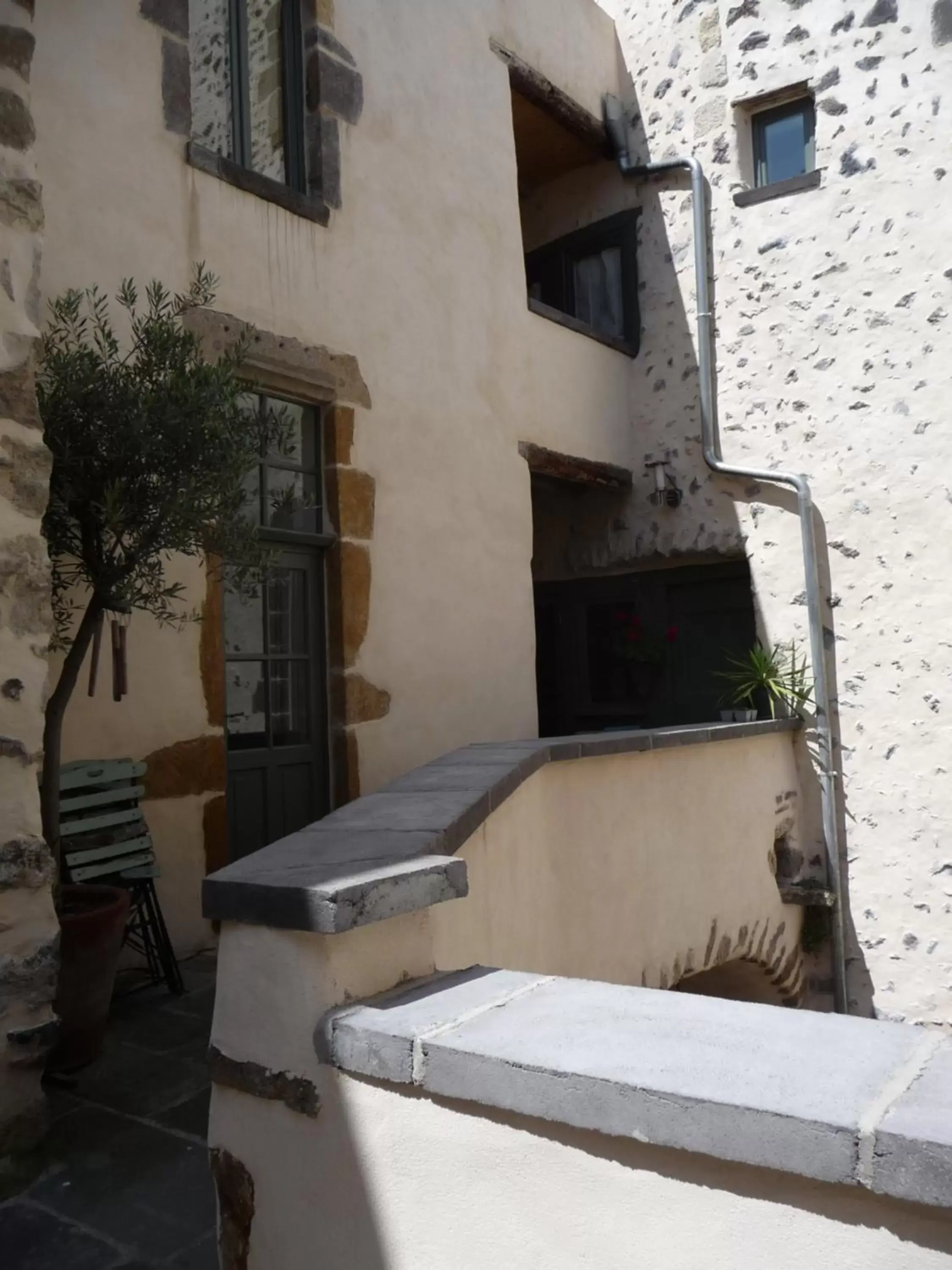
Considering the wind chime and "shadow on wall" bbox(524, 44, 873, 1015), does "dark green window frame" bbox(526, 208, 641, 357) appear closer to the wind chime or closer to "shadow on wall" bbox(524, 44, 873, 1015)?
"shadow on wall" bbox(524, 44, 873, 1015)

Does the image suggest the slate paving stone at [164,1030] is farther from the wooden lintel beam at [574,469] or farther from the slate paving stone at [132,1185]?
the wooden lintel beam at [574,469]

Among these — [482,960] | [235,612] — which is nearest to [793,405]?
[235,612]

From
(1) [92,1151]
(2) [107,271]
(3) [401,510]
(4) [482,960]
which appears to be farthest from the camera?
(3) [401,510]

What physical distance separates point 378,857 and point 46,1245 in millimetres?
1019

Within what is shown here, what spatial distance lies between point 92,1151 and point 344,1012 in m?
1.22

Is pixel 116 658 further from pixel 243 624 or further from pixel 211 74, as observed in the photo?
pixel 211 74

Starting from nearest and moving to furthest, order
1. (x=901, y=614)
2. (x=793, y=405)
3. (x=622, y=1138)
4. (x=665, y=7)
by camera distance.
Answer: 1. (x=622, y=1138)
2. (x=901, y=614)
3. (x=793, y=405)
4. (x=665, y=7)

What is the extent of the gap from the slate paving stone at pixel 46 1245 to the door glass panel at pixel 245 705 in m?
2.25

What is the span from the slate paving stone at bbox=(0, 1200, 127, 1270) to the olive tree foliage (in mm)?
990

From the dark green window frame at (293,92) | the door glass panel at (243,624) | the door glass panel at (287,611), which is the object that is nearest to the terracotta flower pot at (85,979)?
the door glass panel at (243,624)

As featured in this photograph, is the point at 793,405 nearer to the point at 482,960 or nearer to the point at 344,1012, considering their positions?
the point at 482,960

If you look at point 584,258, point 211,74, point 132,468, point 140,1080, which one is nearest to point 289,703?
point 132,468

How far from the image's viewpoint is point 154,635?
3.84 metres

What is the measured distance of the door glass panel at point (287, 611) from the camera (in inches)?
179
